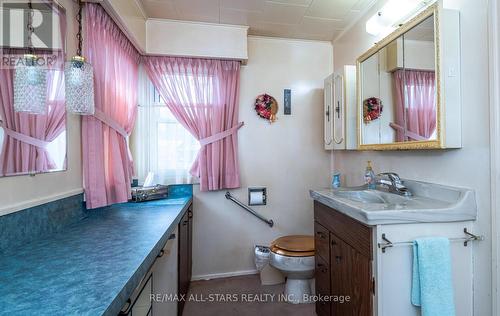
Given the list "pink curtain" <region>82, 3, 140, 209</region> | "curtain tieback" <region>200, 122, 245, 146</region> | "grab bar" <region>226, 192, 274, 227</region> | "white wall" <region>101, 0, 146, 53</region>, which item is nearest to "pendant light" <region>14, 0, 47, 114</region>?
"pink curtain" <region>82, 3, 140, 209</region>

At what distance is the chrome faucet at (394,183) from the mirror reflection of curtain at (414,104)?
0.24 metres

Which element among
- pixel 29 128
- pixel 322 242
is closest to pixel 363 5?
pixel 322 242

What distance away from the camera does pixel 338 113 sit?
2033 mm

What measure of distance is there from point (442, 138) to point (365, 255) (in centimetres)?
68

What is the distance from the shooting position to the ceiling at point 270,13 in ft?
6.12

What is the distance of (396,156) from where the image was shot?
5.37ft

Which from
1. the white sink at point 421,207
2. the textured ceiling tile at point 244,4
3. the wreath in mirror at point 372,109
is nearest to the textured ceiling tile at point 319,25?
the textured ceiling tile at point 244,4

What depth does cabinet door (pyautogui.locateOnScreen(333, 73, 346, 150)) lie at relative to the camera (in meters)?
1.97

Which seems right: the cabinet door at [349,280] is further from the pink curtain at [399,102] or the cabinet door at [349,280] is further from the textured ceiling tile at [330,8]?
the textured ceiling tile at [330,8]

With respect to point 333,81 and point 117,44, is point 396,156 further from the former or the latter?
point 117,44

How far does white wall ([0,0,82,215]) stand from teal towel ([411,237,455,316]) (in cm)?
171

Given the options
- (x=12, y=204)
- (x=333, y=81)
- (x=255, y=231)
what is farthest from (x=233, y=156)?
(x=12, y=204)

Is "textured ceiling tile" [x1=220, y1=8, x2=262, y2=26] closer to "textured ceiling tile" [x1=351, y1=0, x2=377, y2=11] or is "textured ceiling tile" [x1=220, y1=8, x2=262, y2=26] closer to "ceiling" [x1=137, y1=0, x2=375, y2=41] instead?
"ceiling" [x1=137, y1=0, x2=375, y2=41]

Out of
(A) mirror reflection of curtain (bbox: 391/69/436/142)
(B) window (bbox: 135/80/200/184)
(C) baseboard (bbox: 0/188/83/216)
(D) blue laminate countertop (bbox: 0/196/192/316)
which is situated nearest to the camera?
(D) blue laminate countertop (bbox: 0/196/192/316)
